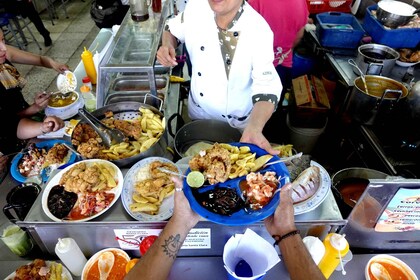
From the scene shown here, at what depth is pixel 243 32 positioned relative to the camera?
79.0 inches

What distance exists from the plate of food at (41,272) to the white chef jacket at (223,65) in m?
1.60

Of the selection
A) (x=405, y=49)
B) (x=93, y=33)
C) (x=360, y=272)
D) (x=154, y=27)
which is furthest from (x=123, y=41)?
(x=93, y=33)

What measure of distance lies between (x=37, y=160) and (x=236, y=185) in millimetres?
1641

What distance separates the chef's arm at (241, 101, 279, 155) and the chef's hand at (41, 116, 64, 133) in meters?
1.64

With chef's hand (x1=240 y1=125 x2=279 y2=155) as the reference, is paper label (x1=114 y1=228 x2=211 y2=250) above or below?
below

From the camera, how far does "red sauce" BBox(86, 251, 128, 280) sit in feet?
4.55

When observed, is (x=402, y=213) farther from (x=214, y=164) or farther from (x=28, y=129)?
(x=28, y=129)

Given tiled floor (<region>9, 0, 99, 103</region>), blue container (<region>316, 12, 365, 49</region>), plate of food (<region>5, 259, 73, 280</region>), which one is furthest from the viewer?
tiled floor (<region>9, 0, 99, 103</region>)

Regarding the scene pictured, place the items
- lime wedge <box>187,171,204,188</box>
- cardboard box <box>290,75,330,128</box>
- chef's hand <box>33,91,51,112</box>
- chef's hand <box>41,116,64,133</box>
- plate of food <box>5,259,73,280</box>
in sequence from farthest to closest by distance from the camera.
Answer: cardboard box <box>290,75,330,128</box>, chef's hand <box>33,91,51,112</box>, chef's hand <box>41,116,64,133</box>, plate of food <box>5,259,73,280</box>, lime wedge <box>187,171,204,188</box>

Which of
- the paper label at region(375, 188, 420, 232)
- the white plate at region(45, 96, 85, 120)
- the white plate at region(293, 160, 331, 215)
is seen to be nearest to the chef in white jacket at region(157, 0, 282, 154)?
the white plate at region(293, 160, 331, 215)

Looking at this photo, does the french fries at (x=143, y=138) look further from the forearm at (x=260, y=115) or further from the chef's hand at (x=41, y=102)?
the chef's hand at (x=41, y=102)

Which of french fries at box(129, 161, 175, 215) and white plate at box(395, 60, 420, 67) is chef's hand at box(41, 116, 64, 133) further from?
white plate at box(395, 60, 420, 67)

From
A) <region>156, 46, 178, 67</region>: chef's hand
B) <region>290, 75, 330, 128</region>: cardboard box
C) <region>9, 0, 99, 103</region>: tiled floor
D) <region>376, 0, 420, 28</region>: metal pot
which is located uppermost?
<region>376, 0, 420, 28</region>: metal pot

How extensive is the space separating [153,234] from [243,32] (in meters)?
1.52
